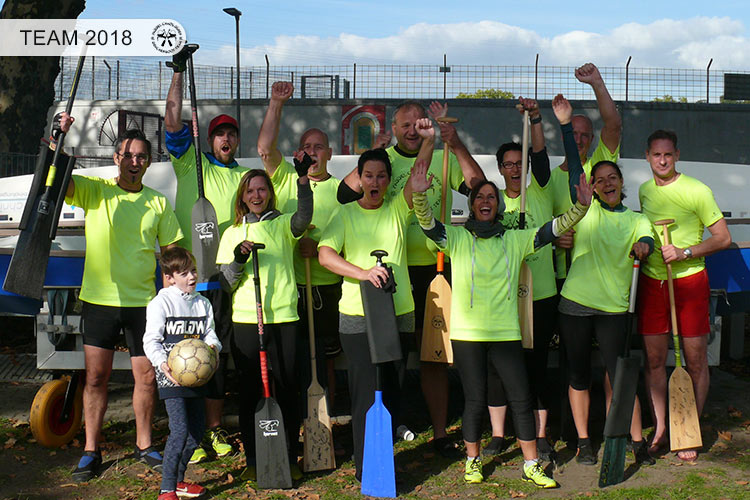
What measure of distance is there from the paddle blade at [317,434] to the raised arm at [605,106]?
8.08 feet

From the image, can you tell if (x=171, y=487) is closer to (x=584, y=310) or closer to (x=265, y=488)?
(x=265, y=488)

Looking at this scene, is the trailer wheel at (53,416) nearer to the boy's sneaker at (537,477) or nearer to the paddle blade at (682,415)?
the boy's sneaker at (537,477)

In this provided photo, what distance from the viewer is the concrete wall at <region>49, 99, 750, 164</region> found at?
20.4 m

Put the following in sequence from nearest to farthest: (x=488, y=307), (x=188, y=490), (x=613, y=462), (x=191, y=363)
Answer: (x=191, y=363) < (x=188, y=490) < (x=488, y=307) < (x=613, y=462)

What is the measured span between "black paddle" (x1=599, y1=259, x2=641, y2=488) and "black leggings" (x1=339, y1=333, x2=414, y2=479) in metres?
1.25

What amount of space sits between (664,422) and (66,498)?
370 centimetres

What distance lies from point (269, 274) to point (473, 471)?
1657 mm

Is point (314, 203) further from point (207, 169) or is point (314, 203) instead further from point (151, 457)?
point (151, 457)

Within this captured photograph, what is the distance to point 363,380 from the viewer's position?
192 inches

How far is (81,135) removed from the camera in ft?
72.0

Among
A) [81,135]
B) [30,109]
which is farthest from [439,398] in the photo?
[81,135]

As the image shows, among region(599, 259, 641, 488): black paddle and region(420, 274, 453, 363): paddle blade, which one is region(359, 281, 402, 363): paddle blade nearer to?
region(420, 274, 453, 363): paddle blade

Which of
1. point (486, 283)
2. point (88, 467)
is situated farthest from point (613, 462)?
point (88, 467)

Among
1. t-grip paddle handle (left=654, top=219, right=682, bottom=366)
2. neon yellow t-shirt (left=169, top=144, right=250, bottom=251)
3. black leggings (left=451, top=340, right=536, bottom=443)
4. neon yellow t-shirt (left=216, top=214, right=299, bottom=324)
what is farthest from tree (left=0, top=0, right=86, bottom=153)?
t-grip paddle handle (left=654, top=219, right=682, bottom=366)
